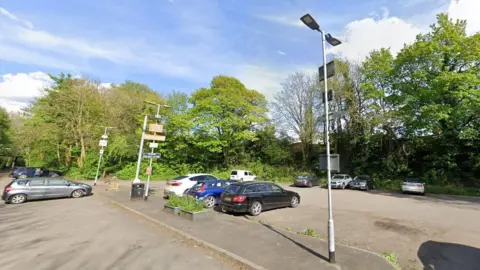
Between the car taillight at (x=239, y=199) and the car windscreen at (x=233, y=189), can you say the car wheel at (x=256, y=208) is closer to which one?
the car taillight at (x=239, y=199)

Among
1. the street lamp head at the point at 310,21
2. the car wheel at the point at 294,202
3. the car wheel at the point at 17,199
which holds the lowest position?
the car wheel at the point at 17,199

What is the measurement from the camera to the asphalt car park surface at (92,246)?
Answer: 5.32 meters

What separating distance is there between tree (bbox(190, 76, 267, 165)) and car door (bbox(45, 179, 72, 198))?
16.3 meters

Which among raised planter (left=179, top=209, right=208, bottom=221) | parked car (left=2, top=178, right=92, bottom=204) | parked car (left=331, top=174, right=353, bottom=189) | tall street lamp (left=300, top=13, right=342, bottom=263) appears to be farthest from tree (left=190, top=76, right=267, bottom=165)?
tall street lamp (left=300, top=13, right=342, bottom=263)

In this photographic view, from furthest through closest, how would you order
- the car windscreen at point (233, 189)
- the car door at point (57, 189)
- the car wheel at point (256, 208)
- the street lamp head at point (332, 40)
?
the car door at point (57, 189)
the car windscreen at point (233, 189)
the car wheel at point (256, 208)
the street lamp head at point (332, 40)

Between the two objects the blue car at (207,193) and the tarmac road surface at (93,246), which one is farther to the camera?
the blue car at (207,193)

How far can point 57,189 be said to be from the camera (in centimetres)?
1596

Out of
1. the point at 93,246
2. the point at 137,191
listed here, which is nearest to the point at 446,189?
the point at 137,191

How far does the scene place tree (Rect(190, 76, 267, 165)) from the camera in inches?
1193

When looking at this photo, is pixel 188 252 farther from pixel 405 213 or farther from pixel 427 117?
pixel 427 117

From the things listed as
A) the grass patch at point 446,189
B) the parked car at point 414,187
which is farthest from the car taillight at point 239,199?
the grass patch at point 446,189

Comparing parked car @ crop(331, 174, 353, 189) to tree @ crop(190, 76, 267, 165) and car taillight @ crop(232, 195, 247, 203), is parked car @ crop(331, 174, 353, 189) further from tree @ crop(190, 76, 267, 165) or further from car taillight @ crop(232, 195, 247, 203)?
car taillight @ crop(232, 195, 247, 203)

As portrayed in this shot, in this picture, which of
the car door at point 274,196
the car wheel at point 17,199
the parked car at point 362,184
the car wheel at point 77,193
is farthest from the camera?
the parked car at point 362,184

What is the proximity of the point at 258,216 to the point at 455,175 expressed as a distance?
2472 centimetres
